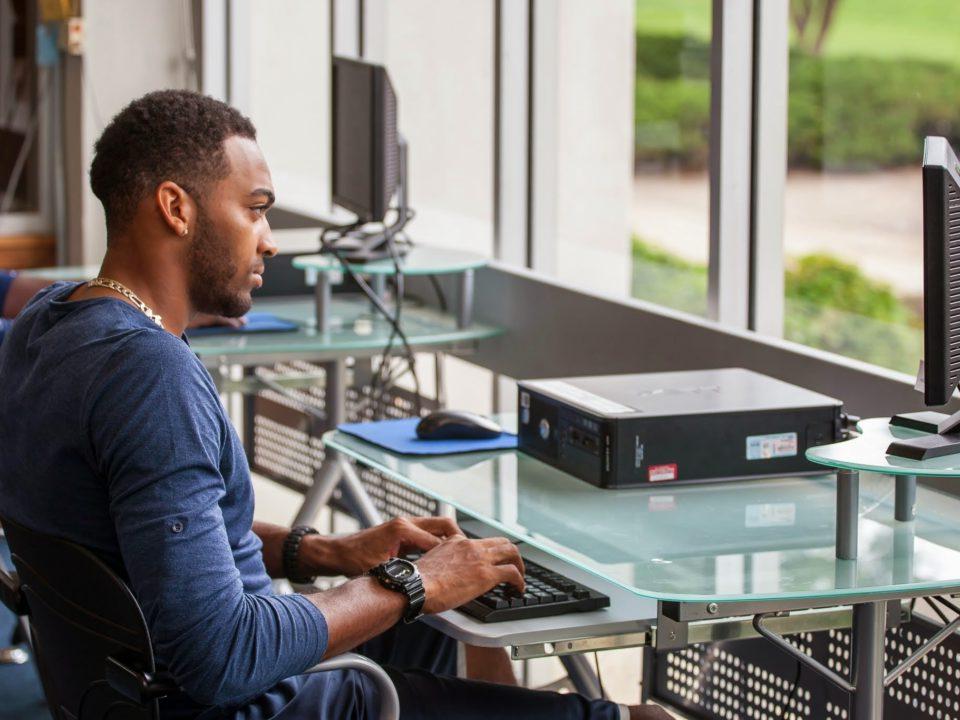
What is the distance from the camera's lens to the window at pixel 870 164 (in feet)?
23.9

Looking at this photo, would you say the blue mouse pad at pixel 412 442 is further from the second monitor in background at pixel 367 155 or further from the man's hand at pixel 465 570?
the second monitor in background at pixel 367 155

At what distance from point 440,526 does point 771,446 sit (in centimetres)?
48

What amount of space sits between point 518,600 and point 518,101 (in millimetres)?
2243

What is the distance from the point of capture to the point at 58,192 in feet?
19.9

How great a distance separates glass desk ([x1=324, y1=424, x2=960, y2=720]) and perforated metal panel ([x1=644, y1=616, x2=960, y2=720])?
273 millimetres

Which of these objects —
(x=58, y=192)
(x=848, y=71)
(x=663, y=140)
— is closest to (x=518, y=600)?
(x=663, y=140)

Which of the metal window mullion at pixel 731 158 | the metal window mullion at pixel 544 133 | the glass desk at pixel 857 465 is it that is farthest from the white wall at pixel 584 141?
the glass desk at pixel 857 465

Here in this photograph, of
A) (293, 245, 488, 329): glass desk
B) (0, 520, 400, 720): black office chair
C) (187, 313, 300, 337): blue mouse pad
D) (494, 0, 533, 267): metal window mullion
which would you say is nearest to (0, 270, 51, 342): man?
(187, 313, 300, 337): blue mouse pad

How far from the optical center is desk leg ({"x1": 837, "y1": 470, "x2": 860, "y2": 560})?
167cm

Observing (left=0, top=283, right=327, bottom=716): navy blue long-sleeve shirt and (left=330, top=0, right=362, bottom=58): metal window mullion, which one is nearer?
(left=0, top=283, right=327, bottom=716): navy blue long-sleeve shirt

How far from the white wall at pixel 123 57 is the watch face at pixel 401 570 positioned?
4.34m

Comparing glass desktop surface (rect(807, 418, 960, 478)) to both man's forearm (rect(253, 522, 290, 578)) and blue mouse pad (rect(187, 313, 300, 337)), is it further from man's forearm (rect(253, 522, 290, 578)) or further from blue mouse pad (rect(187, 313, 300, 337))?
blue mouse pad (rect(187, 313, 300, 337))

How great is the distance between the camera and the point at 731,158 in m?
2.82

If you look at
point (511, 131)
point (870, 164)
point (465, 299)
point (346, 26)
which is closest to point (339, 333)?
point (465, 299)
